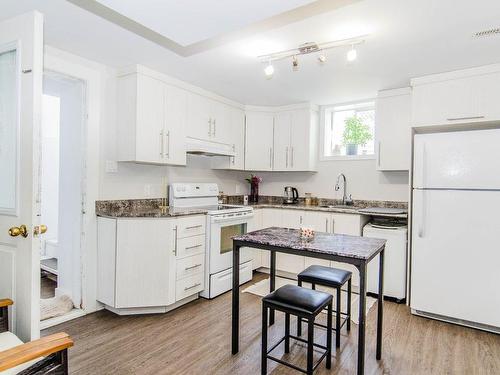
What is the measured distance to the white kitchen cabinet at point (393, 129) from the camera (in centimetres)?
338

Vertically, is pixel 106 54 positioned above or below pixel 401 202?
above

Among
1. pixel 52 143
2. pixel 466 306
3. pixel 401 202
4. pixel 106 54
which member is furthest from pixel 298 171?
pixel 52 143

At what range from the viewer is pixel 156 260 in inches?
110

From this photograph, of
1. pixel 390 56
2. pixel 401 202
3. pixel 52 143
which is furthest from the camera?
pixel 52 143

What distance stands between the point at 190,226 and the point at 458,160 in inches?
99.0

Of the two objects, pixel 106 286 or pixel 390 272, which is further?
pixel 390 272

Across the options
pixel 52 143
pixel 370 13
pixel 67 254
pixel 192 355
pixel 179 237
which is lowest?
pixel 192 355

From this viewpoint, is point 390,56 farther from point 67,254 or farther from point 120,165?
point 67,254

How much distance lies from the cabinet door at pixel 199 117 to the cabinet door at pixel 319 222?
5.17 feet

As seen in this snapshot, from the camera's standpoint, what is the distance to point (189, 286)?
3.02m

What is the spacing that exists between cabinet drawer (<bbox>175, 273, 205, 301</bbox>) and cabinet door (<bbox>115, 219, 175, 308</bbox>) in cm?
10

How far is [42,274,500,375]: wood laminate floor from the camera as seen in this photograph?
6.68 feet

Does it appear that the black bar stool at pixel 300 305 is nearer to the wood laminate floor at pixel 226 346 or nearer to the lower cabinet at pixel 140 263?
the wood laminate floor at pixel 226 346

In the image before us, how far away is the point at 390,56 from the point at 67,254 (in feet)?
11.6
